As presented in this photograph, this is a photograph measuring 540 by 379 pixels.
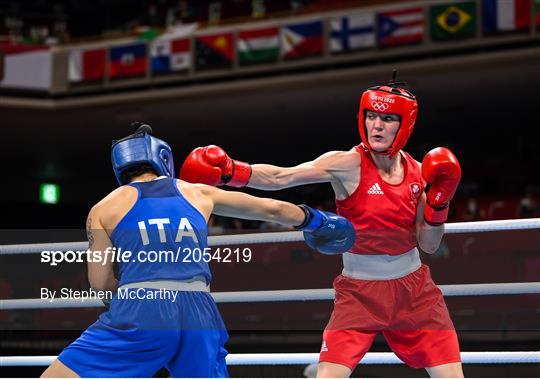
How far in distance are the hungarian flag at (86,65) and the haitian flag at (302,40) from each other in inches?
123

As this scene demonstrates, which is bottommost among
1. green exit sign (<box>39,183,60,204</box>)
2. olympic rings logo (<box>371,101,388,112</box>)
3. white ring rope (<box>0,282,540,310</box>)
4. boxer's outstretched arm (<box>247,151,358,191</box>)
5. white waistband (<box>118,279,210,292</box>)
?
green exit sign (<box>39,183,60,204</box>)

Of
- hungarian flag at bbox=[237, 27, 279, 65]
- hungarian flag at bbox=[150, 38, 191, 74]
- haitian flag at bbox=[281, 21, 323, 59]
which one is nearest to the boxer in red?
haitian flag at bbox=[281, 21, 323, 59]

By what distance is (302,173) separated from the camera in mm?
3678

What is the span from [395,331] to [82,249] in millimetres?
1575

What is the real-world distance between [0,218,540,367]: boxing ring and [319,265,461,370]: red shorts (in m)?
0.29

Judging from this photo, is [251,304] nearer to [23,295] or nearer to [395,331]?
[23,295]

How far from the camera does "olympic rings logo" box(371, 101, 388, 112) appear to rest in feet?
12.4

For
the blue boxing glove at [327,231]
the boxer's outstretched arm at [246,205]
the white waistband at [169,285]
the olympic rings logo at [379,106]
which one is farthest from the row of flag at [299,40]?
the white waistband at [169,285]

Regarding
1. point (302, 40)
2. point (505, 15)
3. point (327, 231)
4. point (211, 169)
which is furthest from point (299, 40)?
point (327, 231)

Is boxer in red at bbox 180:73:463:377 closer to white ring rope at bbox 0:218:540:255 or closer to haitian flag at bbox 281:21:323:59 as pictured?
white ring rope at bbox 0:218:540:255

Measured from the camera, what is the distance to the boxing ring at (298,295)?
3801mm

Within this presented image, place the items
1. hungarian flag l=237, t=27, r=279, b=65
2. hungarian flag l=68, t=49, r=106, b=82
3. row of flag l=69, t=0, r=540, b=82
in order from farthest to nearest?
hungarian flag l=68, t=49, r=106, b=82 → hungarian flag l=237, t=27, r=279, b=65 → row of flag l=69, t=0, r=540, b=82

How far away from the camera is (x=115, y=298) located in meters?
2.99

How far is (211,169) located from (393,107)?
2.69 feet
